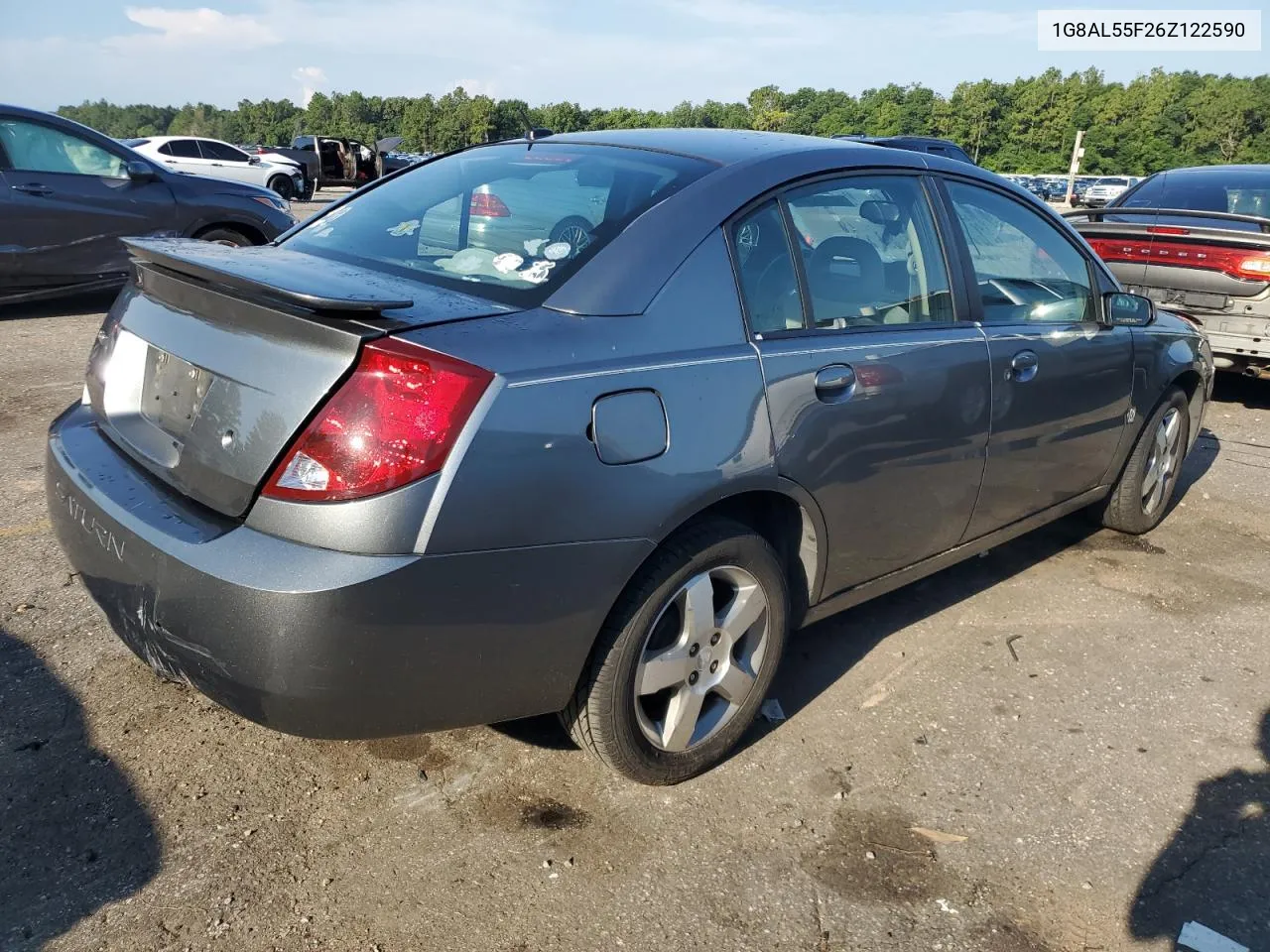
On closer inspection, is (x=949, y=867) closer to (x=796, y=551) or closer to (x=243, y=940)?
(x=796, y=551)

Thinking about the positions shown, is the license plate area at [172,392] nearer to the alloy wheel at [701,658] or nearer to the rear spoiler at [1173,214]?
the alloy wheel at [701,658]

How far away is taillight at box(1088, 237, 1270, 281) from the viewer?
6715 millimetres

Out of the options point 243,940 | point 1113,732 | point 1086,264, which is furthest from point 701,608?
point 1086,264

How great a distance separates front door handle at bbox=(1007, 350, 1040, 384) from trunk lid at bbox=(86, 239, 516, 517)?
1922 millimetres

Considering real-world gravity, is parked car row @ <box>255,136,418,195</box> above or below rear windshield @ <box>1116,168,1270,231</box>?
above

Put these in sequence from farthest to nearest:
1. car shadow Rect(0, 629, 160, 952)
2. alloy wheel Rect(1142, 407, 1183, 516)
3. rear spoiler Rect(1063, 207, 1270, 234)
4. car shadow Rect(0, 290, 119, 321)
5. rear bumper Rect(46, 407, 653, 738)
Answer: car shadow Rect(0, 290, 119, 321)
rear spoiler Rect(1063, 207, 1270, 234)
alloy wheel Rect(1142, 407, 1183, 516)
car shadow Rect(0, 629, 160, 952)
rear bumper Rect(46, 407, 653, 738)

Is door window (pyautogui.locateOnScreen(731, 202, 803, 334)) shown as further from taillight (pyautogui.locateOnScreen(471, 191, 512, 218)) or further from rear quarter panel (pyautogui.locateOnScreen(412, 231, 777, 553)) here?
taillight (pyautogui.locateOnScreen(471, 191, 512, 218))

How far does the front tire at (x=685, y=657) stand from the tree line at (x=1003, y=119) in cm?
7260

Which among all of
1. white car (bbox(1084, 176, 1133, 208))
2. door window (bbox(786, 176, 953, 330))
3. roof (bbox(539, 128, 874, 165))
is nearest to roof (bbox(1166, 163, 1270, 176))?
door window (bbox(786, 176, 953, 330))

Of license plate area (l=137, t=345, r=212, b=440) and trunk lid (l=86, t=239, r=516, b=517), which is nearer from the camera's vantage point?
trunk lid (l=86, t=239, r=516, b=517)

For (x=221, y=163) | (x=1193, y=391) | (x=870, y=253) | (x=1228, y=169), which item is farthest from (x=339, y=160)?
(x=870, y=253)

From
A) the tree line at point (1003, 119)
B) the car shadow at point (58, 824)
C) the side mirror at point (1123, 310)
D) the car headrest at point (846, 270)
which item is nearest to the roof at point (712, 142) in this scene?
the car headrest at point (846, 270)

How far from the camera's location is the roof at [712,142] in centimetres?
293

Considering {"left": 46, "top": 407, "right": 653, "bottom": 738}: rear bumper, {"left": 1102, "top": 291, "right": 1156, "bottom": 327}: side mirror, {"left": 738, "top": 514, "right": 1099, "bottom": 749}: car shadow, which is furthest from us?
{"left": 1102, "top": 291, "right": 1156, "bottom": 327}: side mirror
